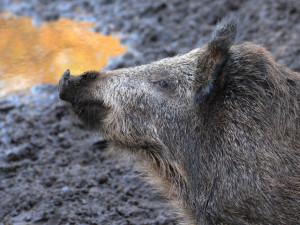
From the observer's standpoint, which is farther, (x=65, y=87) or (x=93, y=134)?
(x=93, y=134)

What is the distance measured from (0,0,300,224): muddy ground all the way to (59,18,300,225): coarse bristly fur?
863mm

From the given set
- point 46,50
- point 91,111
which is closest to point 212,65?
point 91,111

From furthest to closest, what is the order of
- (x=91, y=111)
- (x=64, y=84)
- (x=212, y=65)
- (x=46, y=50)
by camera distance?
(x=46, y=50) < (x=91, y=111) < (x=64, y=84) < (x=212, y=65)

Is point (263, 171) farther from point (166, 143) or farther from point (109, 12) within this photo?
point (109, 12)

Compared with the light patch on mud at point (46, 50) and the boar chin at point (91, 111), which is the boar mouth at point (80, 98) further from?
the light patch on mud at point (46, 50)

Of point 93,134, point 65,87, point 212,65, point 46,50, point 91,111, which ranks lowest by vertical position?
point 93,134

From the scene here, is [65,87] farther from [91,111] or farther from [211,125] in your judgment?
[211,125]

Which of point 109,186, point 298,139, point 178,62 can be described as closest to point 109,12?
point 109,186

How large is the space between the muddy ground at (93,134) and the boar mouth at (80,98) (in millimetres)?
991

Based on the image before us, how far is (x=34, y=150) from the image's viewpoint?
18.7ft

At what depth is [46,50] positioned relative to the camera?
7809 mm

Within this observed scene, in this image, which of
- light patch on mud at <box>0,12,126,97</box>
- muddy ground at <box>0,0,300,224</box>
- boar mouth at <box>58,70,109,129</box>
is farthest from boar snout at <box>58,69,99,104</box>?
light patch on mud at <box>0,12,126,97</box>

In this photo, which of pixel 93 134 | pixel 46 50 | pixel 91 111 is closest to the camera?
pixel 91 111

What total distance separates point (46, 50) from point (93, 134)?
240 centimetres
